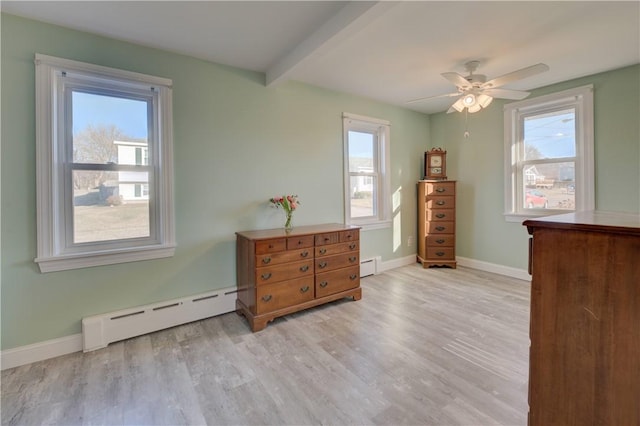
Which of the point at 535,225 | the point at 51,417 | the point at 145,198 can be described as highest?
the point at 145,198

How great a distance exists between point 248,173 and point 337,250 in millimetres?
1267

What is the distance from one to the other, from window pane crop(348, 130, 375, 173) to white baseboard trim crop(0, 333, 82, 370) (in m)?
3.34

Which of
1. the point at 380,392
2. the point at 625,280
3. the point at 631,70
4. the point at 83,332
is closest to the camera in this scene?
the point at 625,280

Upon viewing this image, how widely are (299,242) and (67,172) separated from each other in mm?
1962

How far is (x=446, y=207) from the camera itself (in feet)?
14.1

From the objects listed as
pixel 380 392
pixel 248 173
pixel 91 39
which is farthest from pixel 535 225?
pixel 91 39

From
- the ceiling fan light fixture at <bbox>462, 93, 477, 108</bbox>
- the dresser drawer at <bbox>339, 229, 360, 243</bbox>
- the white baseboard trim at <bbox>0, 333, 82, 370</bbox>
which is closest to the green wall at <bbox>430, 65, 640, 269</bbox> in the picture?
the ceiling fan light fixture at <bbox>462, 93, 477, 108</bbox>

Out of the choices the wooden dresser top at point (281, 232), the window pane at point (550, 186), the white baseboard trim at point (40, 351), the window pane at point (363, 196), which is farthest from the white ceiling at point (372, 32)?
the white baseboard trim at point (40, 351)

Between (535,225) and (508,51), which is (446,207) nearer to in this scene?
(508,51)

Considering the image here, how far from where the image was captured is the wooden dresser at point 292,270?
2.52m

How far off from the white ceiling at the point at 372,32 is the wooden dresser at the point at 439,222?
1.71 meters

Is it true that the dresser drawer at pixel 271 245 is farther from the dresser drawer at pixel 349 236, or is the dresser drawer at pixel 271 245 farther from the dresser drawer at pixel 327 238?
the dresser drawer at pixel 349 236

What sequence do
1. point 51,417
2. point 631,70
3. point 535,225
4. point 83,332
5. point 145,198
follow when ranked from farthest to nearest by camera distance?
point 631,70 < point 145,198 < point 83,332 < point 51,417 < point 535,225

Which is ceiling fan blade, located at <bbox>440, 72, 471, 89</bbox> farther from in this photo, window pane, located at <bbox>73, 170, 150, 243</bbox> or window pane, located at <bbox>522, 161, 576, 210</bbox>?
window pane, located at <bbox>73, 170, 150, 243</bbox>
